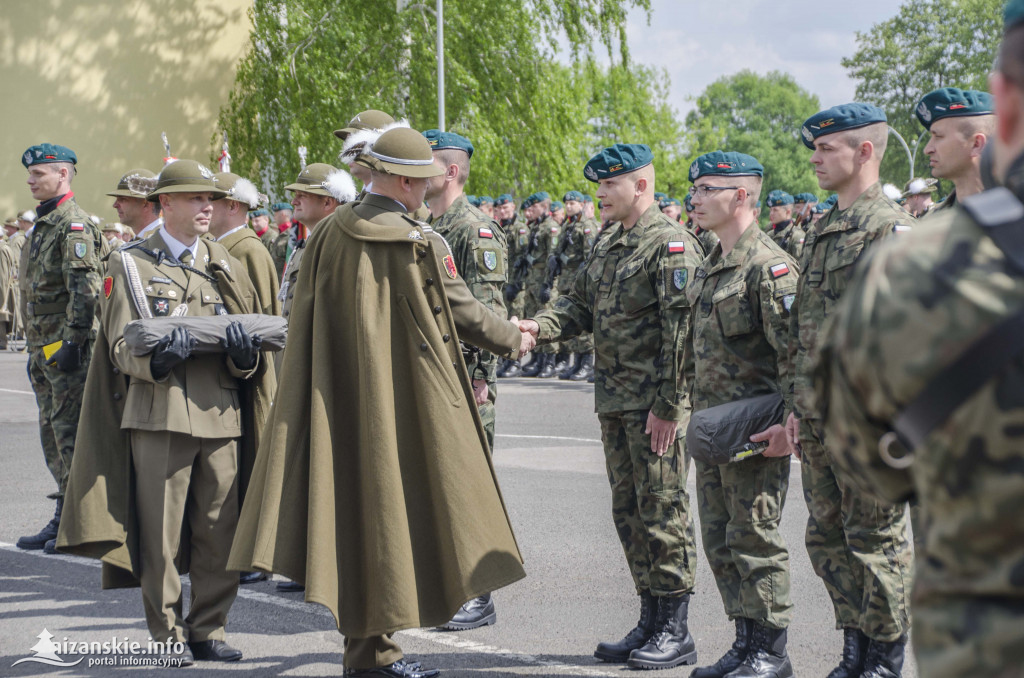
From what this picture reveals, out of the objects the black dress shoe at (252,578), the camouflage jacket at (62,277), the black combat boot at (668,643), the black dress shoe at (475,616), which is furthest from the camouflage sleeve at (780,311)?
the camouflage jacket at (62,277)

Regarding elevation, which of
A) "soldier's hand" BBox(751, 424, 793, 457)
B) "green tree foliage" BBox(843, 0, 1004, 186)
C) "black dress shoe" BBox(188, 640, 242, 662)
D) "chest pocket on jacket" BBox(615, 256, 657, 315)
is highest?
"green tree foliage" BBox(843, 0, 1004, 186)

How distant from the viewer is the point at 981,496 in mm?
1625

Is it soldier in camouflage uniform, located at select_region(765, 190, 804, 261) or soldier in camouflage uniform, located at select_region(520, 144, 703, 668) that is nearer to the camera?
soldier in camouflage uniform, located at select_region(520, 144, 703, 668)

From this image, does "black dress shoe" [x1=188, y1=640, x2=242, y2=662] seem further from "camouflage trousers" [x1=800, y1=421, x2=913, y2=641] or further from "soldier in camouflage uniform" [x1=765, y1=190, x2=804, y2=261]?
"soldier in camouflage uniform" [x1=765, y1=190, x2=804, y2=261]

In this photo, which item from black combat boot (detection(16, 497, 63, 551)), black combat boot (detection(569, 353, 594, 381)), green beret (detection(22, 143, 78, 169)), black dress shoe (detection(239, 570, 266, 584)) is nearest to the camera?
black dress shoe (detection(239, 570, 266, 584))

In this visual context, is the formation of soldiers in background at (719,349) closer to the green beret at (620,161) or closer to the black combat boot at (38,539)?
the green beret at (620,161)

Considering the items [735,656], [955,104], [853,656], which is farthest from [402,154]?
[853,656]

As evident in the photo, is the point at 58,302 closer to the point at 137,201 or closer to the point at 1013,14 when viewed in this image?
the point at 137,201

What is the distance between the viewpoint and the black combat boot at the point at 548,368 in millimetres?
17578

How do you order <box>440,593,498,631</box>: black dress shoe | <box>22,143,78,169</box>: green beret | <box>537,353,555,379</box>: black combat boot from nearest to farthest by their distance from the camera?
<box>440,593,498,631</box>: black dress shoe, <box>22,143,78,169</box>: green beret, <box>537,353,555,379</box>: black combat boot

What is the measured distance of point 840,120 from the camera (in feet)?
15.1

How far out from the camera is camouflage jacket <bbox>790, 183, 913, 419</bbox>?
439 centimetres

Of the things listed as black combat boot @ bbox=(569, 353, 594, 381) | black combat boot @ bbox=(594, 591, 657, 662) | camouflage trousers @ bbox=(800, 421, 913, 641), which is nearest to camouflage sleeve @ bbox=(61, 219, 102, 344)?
black combat boot @ bbox=(594, 591, 657, 662)

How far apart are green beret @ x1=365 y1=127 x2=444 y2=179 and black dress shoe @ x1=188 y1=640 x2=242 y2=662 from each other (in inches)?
87.9
